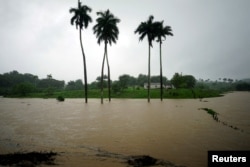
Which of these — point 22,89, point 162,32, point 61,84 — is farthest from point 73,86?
point 162,32

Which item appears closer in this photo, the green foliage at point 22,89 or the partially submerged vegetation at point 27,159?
the partially submerged vegetation at point 27,159

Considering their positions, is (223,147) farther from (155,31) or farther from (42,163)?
(155,31)

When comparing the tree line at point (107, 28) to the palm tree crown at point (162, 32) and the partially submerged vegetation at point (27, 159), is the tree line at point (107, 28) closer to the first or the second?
the palm tree crown at point (162, 32)

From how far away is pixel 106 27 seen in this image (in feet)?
144

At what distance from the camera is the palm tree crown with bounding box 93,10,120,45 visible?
144ft

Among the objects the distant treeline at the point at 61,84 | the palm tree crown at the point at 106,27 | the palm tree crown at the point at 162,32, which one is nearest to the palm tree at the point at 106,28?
the palm tree crown at the point at 106,27

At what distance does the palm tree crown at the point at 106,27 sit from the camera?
44.0 metres

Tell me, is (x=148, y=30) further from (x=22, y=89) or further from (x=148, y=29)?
(x=22, y=89)

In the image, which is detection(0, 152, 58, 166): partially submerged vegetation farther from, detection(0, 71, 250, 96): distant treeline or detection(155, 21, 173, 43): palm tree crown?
detection(0, 71, 250, 96): distant treeline

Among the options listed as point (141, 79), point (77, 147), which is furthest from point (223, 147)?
point (141, 79)

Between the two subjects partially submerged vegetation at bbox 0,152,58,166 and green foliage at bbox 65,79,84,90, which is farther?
green foliage at bbox 65,79,84,90

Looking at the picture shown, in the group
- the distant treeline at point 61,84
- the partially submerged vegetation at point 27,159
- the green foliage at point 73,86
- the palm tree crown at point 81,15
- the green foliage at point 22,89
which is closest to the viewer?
the partially submerged vegetation at point 27,159

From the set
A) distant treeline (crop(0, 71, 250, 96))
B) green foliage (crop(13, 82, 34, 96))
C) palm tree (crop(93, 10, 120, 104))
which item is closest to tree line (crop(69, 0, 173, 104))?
palm tree (crop(93, 10, 120, 104))

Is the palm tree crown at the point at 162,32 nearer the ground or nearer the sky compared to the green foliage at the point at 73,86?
nearer the sky
